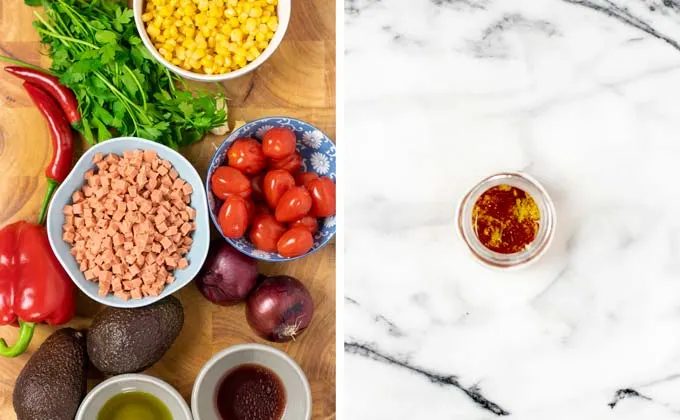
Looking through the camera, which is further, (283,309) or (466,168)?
(283,309)

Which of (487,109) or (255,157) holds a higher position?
(487,109)

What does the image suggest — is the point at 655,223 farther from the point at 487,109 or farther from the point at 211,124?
the point at 211,124

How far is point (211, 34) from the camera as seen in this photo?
1392 mm

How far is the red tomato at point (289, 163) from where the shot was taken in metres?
1.39

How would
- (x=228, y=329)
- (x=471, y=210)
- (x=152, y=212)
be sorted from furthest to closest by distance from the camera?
(x=228, y=329) < (x=152, y=212) < (x=471, y=210)

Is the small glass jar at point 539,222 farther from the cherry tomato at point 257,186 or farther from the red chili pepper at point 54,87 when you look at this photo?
the red chili pepper at point 54,87

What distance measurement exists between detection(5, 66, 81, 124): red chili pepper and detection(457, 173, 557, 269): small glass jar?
82cm

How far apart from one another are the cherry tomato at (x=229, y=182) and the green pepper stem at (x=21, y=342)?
403 mm

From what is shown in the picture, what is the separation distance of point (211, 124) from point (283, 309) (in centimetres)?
35

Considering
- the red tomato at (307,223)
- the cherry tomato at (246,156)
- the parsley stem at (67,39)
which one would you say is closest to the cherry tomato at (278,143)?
the cherry tomato at (246,156)

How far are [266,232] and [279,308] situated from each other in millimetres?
134

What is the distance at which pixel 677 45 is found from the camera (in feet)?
3.04

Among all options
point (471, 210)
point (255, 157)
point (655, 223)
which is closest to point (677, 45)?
point (655, 223)

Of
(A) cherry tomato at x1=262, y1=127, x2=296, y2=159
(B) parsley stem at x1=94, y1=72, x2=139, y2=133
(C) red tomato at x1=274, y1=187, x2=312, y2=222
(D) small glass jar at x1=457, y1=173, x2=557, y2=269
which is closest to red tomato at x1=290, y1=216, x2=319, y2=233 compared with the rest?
(C) red tomato at x1=274, y1=187, x2=312, y2=222
